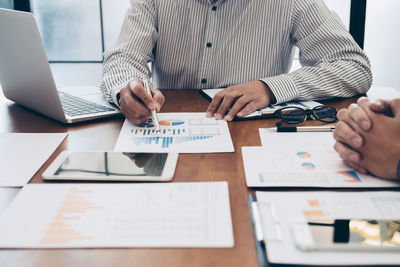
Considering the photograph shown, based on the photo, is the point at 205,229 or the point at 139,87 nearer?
the point at 205,229

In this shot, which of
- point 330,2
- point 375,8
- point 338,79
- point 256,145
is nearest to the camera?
point 256,145

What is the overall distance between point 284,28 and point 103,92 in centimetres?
72

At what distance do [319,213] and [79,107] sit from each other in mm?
738

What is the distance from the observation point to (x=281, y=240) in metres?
0.45

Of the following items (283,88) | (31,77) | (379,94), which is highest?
(31,77)

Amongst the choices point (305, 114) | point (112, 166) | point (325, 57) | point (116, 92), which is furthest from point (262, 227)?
point (325, 57)

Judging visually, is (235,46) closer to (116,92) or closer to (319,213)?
(116,92)

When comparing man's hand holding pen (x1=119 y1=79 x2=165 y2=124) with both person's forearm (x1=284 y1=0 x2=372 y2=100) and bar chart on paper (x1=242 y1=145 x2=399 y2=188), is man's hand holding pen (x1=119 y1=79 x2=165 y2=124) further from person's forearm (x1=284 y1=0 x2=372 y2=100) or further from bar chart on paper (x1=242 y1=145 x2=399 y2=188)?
person's forearm (x1=284 y1=0 x2=372 y2=100)

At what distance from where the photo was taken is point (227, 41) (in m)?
1.41

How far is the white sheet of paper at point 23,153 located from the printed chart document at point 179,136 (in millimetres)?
148

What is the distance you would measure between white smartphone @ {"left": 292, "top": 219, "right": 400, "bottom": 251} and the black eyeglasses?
0.47 m

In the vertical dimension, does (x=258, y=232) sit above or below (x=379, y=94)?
above

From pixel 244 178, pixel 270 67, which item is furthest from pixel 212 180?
pixel 270 67

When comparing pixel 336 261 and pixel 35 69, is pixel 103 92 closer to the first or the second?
pixel 35 69
